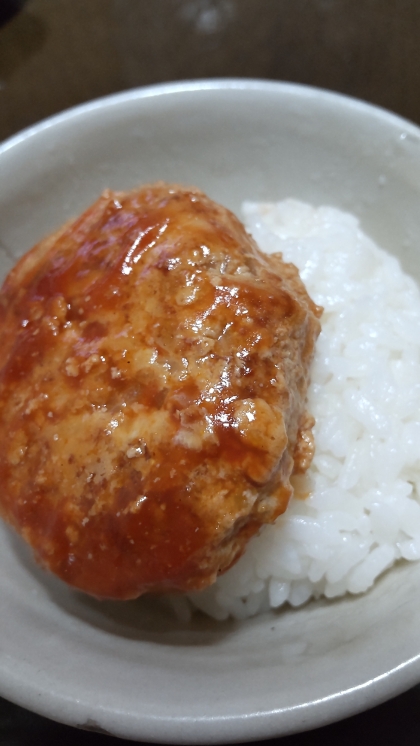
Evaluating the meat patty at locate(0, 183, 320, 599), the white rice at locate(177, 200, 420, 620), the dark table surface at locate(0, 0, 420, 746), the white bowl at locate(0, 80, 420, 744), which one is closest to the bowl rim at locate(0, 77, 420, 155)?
the white bowl at locate(0, 80, 420, 744)

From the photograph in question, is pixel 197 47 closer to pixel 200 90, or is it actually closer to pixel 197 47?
pixel 197 47

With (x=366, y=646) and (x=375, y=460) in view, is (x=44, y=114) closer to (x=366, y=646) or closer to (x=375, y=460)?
(x=375, y=460)

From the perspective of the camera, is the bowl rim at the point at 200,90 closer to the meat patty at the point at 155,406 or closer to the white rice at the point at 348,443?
the white rice at the point at 348,443

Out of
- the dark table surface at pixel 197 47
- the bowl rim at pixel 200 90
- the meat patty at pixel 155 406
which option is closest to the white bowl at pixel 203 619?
the bowl rim at pixel 200 90

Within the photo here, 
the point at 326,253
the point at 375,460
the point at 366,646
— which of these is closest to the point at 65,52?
the point at 326,253

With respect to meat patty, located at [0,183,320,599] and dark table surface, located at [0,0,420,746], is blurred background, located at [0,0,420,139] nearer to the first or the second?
dark table surface, located at [0,0,420,746]

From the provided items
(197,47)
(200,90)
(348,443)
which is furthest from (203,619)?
(197,47)
